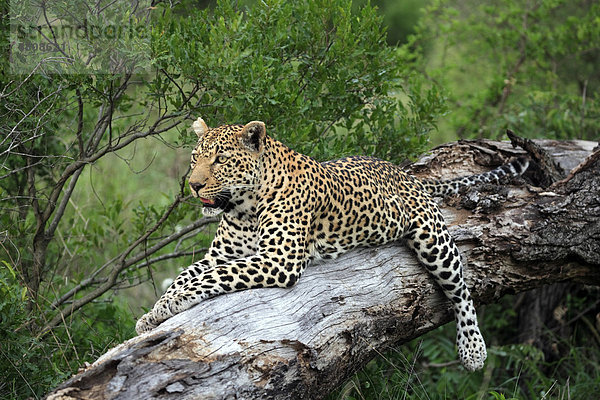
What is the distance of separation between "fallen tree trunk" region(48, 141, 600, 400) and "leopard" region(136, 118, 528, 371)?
0.52 feet

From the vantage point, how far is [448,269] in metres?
6.90

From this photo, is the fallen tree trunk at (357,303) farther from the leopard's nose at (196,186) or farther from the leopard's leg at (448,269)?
the leopard's nose at (196,186)

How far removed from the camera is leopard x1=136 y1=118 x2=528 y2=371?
579 centimetres

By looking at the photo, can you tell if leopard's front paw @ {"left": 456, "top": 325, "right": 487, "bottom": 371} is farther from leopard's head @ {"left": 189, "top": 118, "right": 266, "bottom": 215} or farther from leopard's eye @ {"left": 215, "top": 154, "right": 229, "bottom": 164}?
leopard's eye @ {"left": 215, "top": 154, "right": 229, "bottom": 164}

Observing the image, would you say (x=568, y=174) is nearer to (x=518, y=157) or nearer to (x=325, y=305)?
(x=518, y=157)

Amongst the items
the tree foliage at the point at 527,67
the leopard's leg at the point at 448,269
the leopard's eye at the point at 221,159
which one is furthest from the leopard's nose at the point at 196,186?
the tree foliage at the point at 527,67

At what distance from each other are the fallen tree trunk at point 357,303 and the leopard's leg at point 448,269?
0.14 meters

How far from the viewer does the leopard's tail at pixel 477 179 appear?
8047 millimetres

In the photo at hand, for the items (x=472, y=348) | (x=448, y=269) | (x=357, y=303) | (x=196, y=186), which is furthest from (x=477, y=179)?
(x=196, y=186)

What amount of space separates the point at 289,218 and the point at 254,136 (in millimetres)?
815

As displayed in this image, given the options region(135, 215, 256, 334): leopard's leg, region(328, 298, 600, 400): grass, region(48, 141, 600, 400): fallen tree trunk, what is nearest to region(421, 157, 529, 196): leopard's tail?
region(48, 141, 600, 400): fallen tree trunk

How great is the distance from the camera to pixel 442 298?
281 inches

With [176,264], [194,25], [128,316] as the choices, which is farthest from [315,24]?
[176,264]

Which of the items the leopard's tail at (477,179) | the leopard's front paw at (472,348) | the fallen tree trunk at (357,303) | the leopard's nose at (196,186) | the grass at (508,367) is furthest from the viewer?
the grass at (508,367)
